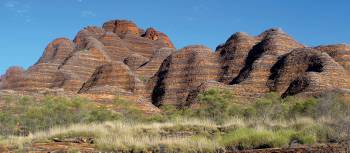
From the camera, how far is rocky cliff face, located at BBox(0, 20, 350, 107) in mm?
67312

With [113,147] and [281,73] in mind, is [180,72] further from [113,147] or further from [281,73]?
[113,147]

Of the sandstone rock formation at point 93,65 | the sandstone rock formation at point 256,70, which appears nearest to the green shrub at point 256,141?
the sandstone rock formation at point 256,70

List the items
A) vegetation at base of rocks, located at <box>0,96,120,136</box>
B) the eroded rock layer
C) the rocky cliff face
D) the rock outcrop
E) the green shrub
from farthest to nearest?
the rock outcrop, the eroded rock layer, the rocky cliff face, vegetation at base of rocks, located at <box>0,96,120,136</box>, the green shrub

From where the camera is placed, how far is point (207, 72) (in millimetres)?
80125

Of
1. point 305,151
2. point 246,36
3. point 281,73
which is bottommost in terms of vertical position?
point 305,151

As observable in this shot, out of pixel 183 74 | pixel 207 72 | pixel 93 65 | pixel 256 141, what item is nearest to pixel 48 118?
pixel 256 141

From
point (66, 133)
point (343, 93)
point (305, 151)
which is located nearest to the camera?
point (305, 151)

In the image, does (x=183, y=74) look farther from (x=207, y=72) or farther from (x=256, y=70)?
(x=256, y=70)

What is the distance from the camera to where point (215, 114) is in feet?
138

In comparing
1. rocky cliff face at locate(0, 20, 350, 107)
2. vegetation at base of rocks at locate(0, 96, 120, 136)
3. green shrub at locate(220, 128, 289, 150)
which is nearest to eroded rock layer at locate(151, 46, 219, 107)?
rocky cliff face at locate(0, 20, 350, 107)

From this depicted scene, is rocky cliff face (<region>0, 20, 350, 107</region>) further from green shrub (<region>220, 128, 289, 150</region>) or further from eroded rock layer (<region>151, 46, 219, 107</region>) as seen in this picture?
green shrub (<region>220, 128, 289, 150</region>)

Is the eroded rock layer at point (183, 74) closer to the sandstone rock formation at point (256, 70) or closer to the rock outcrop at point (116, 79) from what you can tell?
the sandstone rock formation at point (256, 70)

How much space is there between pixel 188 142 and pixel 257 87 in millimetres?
57126

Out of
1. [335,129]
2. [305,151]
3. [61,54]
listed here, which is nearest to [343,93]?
[335,129]
